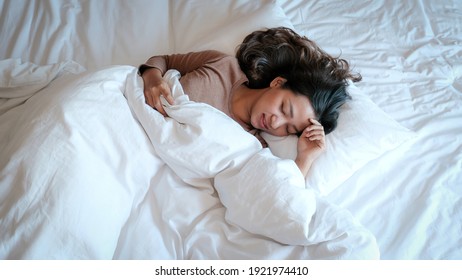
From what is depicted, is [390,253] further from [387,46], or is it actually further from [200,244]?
[387,46]

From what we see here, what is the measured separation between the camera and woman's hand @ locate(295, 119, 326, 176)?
89cm

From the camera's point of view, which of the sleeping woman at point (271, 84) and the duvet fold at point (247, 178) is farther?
the sleeping woman at point (271, 84)

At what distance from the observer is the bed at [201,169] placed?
0.67m

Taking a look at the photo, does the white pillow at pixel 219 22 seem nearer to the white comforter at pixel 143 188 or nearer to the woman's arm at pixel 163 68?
the woman's arm at pixel 163 68

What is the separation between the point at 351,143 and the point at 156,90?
0.56m

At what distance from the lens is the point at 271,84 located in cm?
104

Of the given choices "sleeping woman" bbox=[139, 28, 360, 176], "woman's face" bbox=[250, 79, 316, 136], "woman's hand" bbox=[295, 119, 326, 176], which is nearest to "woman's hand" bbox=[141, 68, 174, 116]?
"sleeping woman" bbox=[139, 28, 360, 176]

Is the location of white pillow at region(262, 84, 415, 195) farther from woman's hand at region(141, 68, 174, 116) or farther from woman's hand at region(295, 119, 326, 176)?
woman's hand at region(141, 68, 174, 116)

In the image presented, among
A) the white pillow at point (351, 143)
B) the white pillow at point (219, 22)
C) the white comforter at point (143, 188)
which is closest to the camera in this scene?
the white comforter at point (143, 188)

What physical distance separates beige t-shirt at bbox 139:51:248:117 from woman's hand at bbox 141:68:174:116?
7 cm

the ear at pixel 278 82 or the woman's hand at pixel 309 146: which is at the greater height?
the ear at pixel 278 82

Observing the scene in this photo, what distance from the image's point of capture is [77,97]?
2.57 ft

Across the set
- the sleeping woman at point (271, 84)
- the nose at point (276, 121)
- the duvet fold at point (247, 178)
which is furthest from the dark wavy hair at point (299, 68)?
the duvet fold at point (247, 178)

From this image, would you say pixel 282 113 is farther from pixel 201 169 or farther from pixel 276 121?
pixel 201 169
